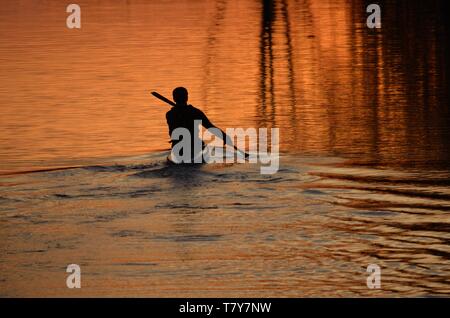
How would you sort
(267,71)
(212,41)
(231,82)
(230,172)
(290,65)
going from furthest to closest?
(212,41) < (290,65) < (267,71) < (231,82) < (230,172)

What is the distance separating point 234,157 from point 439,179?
359cm

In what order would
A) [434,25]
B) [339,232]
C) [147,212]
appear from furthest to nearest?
[434,25] → [147,212] → [339,232]

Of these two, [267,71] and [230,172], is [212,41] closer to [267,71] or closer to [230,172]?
[267,71]

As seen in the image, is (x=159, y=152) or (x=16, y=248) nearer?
(x=16, y=248)

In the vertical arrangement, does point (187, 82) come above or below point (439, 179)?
above

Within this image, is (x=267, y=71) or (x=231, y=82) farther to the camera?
(x=267, y=71)

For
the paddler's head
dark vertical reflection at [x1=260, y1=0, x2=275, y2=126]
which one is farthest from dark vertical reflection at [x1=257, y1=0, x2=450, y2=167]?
the paddler's head

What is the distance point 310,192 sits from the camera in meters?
17.0

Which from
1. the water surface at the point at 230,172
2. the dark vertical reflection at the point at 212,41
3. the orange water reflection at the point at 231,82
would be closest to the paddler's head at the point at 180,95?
the water surface at the point at 230,172

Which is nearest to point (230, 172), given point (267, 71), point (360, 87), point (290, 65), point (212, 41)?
point (360, 87)

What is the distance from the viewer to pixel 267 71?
31.1 meters
